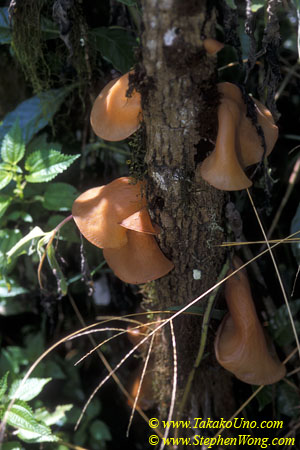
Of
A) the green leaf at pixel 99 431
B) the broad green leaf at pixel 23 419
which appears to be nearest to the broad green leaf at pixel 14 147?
the broad green leaf at pixel 23 419

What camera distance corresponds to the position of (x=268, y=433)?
174 cm

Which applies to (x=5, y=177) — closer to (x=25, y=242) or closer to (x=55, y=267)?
(x=25, y=242)

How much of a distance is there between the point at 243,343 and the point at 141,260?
44cm

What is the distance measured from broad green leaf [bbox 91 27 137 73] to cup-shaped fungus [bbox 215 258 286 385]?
3.06 ft

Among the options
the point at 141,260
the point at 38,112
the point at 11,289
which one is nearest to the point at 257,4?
the point at 141,260

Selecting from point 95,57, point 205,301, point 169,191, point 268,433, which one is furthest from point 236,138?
point 268,433

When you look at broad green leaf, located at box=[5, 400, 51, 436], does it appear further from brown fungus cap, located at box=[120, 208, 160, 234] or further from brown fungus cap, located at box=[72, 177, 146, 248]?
brown fungus cap, located at box=[120, 208, 160, 234]

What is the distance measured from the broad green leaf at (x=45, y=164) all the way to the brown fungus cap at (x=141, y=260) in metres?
0.45

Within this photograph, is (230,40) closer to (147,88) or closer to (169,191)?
(147,88)

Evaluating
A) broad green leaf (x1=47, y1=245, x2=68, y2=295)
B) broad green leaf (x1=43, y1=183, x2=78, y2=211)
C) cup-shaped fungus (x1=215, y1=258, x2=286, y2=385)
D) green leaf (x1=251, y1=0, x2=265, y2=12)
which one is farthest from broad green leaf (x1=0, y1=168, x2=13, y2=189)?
green leaf (x1=251, y1=0, x2=265, y2=12)

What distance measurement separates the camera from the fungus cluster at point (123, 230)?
131 centimetres

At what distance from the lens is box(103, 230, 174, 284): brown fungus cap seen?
4.44ft

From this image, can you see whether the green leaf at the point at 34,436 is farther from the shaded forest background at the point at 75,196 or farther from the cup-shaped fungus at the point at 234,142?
the cup-shaped fungus at the point at 234,142

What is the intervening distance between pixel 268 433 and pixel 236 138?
50.2 inches
